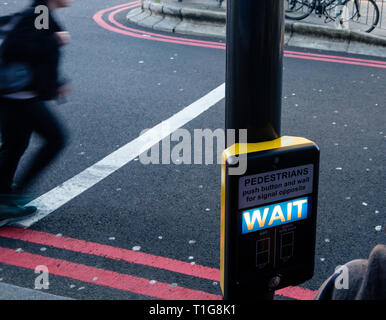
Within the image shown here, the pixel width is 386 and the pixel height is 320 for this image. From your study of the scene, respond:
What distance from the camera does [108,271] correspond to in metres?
3.80

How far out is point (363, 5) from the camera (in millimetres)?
10156

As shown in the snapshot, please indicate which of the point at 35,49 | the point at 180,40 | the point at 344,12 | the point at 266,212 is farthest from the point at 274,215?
the point at 344,12

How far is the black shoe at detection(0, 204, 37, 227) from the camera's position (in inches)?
169

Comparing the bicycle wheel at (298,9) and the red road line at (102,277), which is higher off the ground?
the bicycle wheel at (298,9)

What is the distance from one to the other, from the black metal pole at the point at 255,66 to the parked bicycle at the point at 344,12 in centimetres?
837

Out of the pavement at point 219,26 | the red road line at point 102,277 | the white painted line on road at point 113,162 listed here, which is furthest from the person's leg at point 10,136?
the pavement at point 219,26

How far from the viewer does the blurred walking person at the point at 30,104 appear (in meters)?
3.94

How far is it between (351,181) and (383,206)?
1.49ft

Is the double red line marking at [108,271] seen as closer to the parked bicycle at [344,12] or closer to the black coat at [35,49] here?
the black coat at [35,49]

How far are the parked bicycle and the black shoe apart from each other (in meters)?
7.01

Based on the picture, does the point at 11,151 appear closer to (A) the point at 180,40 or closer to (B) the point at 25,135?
(B) the point at 25,135

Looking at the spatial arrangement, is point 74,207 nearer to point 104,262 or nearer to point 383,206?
point 104,262

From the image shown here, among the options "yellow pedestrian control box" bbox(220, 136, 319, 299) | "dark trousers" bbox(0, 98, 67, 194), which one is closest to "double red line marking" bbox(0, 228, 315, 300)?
"dark trousers" bbox(0, 98, 67, 194)
